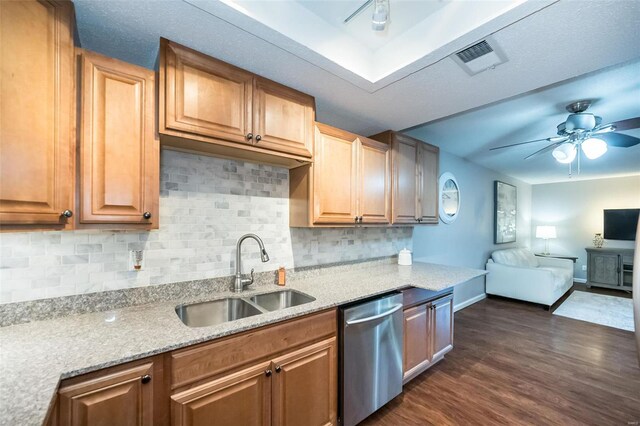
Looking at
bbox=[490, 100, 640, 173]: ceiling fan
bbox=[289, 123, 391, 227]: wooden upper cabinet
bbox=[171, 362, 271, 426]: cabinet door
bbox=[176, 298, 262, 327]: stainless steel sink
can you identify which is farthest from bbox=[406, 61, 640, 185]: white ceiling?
bbox=[171, 362, 271, 426]: cabinet door

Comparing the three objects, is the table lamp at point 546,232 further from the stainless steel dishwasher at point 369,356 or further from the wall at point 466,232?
the stainless steel dishwasher at point 369,356

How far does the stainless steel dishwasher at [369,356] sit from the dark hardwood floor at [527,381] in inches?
9.3

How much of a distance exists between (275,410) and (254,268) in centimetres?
91

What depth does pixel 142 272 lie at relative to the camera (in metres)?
1.56

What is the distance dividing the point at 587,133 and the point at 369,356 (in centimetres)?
298

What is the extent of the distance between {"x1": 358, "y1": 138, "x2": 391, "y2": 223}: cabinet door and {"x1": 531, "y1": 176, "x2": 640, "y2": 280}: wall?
6393 millimetres

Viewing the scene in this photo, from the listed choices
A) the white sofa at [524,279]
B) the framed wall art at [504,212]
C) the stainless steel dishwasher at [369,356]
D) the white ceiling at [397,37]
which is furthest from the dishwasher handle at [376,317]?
the framed wall art at [504,212]

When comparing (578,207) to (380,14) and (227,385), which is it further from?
(227,385)

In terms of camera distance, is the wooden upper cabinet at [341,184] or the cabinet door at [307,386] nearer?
the cabinet door at [307,386]

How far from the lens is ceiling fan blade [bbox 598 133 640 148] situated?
2.62 m

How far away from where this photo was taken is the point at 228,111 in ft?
5.07

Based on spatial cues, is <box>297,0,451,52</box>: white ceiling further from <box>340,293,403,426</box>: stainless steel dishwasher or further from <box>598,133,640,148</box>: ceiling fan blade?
<box>598,133,640,148</box>: ceiling fan blade

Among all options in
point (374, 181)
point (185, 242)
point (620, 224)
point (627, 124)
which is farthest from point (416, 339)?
point (620, 224)

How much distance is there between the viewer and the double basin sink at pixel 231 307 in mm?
1610
